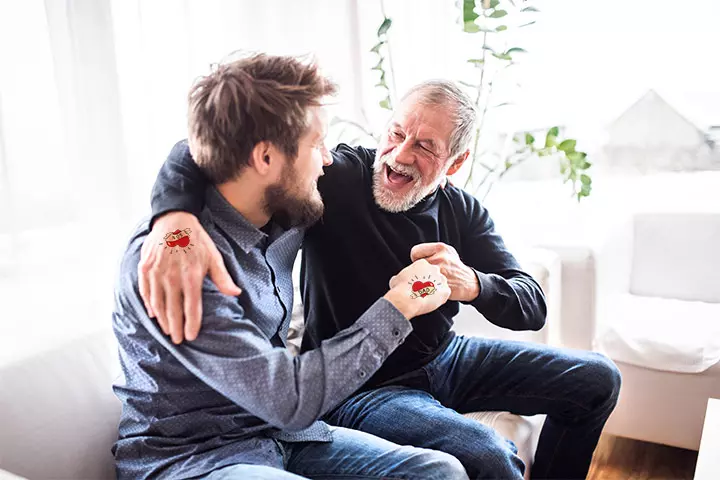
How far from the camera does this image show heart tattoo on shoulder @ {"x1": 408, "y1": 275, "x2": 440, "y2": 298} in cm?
124

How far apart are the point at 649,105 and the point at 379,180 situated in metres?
1.66

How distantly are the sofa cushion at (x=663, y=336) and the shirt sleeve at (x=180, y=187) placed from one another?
153cm

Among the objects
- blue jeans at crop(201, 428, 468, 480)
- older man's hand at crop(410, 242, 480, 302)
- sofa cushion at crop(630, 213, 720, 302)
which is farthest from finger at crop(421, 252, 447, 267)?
sofa cushion at crop(630, 213, 720, 302)

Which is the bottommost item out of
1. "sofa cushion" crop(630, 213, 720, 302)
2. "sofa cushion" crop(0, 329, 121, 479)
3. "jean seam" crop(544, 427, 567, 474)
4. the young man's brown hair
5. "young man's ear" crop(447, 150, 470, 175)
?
"jean seam" crop(544, 427, 567, 474)

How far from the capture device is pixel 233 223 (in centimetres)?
→ 126

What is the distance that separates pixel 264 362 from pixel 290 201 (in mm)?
351

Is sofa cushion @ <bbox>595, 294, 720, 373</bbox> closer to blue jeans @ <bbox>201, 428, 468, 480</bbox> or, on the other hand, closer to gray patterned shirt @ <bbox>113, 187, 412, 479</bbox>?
blue jeans @ <bbox>201, 428, 468, 480</bbox>

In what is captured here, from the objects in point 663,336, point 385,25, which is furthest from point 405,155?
point 663,336

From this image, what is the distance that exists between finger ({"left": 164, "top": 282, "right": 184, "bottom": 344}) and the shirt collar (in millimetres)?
210

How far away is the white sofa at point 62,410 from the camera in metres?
1.19

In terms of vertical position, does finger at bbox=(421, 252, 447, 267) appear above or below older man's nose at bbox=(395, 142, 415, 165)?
below

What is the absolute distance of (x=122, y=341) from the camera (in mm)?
1188

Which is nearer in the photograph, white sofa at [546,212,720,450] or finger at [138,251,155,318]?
Result: finger at [138,251,155,318]

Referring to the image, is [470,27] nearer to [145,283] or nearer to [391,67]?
[391,67]
